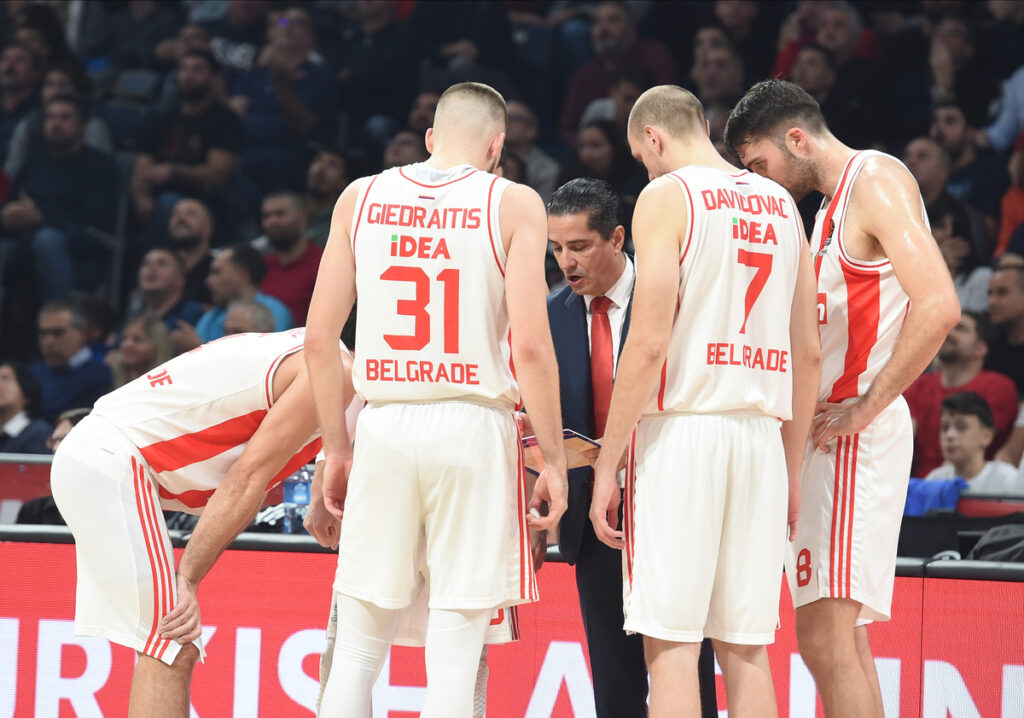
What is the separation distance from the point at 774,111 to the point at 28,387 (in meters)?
5.70

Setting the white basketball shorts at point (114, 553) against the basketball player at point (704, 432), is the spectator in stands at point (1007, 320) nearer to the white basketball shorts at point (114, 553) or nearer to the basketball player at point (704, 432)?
the basketball player at point (704, 432)

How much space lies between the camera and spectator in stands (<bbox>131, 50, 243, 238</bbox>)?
33.4 feet

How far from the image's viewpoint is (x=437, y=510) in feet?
11.8

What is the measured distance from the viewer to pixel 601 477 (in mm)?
3654

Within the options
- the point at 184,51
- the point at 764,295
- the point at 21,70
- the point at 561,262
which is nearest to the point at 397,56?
the point at 184,51

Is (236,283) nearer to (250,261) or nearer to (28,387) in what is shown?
(250,261)

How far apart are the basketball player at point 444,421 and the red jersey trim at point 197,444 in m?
0.75

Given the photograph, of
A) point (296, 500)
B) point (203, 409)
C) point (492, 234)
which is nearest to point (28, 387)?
point (296, 500)

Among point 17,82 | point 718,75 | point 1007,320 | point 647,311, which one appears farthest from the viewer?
point 17,82

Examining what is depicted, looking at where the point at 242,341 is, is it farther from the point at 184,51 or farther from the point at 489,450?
the point at 184,51

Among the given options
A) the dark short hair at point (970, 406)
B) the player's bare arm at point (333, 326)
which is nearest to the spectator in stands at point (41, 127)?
the dark short hair at point (970, 406)

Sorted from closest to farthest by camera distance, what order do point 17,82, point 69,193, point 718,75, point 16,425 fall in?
point 16,425
point 718,75
point 69,193
point 17,82

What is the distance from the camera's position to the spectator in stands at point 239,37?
1112 centimetres

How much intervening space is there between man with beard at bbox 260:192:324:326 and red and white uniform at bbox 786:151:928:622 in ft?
18.2
